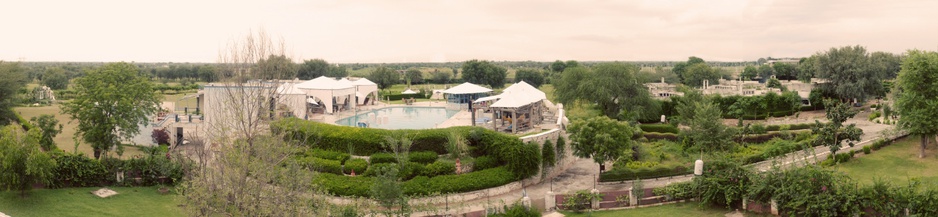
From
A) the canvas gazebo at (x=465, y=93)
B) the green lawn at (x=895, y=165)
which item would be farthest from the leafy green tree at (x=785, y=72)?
the green lawn at (x=895, y=165)

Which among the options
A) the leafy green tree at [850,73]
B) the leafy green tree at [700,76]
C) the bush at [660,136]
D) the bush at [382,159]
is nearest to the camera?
the bush at [382,159]

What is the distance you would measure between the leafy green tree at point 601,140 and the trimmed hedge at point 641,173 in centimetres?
68

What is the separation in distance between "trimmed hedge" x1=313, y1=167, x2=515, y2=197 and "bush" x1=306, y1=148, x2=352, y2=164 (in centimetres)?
155

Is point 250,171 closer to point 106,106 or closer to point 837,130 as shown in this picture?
point 106,106

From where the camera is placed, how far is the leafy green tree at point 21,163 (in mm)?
23234

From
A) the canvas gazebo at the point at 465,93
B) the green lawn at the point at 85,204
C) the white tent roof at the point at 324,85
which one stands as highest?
the white tent roof at the point at 324,85

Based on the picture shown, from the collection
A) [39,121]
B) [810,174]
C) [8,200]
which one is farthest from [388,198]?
[39,121]

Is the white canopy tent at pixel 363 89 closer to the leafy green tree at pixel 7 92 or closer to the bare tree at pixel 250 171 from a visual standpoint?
the leafy green tree at pixel 7 92

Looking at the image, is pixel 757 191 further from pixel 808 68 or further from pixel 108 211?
pixel 808 68

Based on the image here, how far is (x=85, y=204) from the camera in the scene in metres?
24.0

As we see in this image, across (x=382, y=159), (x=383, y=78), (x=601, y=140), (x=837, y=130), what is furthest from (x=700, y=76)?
(x=382, y=159)

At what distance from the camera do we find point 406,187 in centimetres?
2359

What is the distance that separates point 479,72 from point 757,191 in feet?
186

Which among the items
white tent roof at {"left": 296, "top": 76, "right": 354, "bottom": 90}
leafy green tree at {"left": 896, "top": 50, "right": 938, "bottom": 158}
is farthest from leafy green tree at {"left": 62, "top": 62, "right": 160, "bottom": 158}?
leafy green tree at {"left": 896, "top": 50, "right": 938, "bottom": 158}
